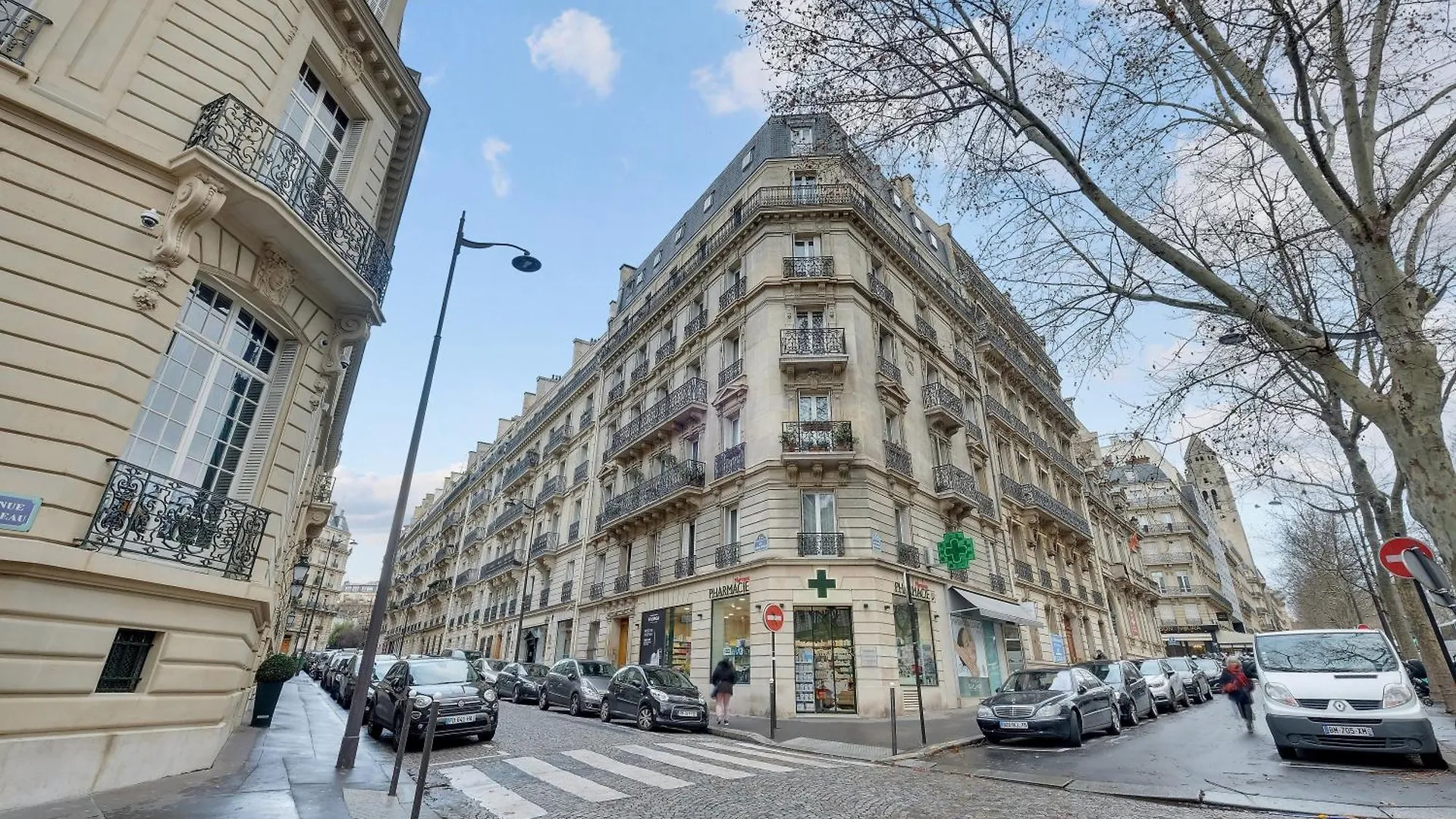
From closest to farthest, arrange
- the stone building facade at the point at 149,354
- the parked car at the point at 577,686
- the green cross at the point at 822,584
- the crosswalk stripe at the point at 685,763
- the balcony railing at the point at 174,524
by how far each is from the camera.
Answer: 1. the stone building facade at the point at 149,354
2. the balcony railing at the point at 174,524
3. the crosswalk stripe at the point at 685,763
4. the green cross at the point at 822,584
5. the parked car at the point at 577,686

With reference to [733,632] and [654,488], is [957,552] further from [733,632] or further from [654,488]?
[654,488]

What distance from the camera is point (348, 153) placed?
9.57m

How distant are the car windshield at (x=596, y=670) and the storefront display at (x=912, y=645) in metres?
8.04

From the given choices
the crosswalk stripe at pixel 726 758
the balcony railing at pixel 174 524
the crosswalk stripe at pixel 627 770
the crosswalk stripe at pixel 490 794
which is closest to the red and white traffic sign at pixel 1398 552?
the crosswalk stripe at pixel 726 758

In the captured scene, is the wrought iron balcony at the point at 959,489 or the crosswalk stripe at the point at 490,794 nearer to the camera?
the crosswalk stripe at the point at 490,794

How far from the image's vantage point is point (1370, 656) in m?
9.17

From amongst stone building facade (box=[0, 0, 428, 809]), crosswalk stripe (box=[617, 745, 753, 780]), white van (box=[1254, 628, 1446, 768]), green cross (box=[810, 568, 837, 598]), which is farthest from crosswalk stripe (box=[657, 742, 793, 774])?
white van (box=[1254, 628, 1446, 768])

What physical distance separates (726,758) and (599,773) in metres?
2.28

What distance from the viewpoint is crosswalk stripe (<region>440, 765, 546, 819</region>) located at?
20.5 ft


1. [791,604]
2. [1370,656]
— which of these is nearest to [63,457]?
[791,604]

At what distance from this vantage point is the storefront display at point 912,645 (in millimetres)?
17688

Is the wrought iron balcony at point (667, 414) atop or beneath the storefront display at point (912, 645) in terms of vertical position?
atop

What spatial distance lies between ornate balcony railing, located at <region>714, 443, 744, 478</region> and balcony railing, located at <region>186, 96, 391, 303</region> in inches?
483

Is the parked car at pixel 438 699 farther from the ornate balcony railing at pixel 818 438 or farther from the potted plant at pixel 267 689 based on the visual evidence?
the ornate balcony railing at pixel 818 438
